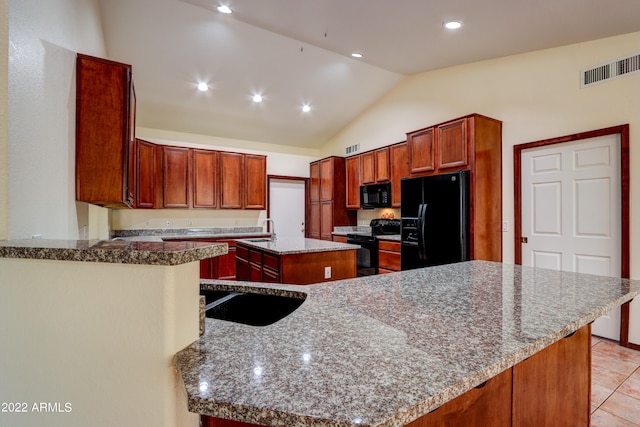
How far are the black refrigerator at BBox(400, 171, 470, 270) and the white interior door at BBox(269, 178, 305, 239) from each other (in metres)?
2.81

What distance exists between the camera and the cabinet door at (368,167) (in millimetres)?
5074

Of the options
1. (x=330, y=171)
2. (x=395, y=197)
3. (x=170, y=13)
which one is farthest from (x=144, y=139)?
(x=395, y=197)

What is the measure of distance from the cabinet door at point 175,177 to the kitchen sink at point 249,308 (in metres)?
3.91

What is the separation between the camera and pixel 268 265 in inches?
118

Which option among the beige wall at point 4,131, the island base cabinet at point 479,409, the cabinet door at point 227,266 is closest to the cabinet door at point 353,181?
the cabinet door at point 227,266

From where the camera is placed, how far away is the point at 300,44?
12.6 ft

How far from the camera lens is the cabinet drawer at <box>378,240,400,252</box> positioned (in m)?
4.22

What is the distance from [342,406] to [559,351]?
1.17 metres

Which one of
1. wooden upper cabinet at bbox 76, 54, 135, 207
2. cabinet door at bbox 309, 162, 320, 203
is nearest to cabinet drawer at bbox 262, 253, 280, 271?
wooden upper cabinet at bbox 76, 54, 135, 207

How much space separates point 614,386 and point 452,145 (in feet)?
8.22

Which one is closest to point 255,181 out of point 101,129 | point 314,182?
point 314,182

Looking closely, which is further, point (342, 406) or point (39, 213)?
point (39, 213)

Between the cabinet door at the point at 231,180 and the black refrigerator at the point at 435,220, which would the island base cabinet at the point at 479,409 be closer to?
the black refrigerator at the point at 435,220

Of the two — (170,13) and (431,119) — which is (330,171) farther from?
(170,13)
